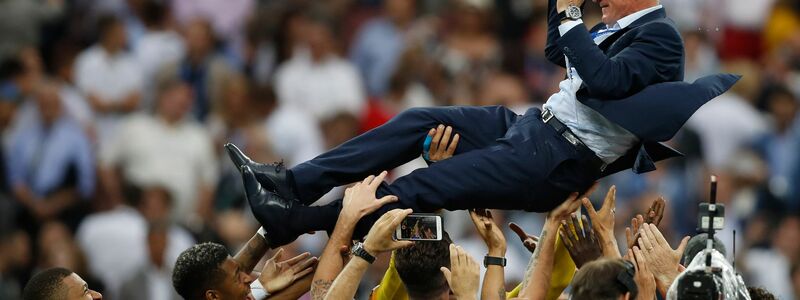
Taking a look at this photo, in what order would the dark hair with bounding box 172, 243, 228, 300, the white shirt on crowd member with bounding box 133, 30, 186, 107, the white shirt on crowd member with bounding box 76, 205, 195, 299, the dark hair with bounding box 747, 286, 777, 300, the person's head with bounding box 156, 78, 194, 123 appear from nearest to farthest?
the dark hair with bounding box 747, 286, 777, 300 → the dark hair with bounding box 172, 243, 228, 300 → the white shirt on crowd member with bounding box 76, 205, 195, 299 → the person's head with bounding box 156, 78, 194, 123 → the white shirt on crowd member with bounding box 133, 30, 186, 107

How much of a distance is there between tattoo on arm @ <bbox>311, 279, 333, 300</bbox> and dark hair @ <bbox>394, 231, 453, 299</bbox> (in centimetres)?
33

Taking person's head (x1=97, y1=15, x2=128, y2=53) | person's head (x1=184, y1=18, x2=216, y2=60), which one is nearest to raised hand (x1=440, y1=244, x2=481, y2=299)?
person's head (x1=97, y1=15, x2=128, y2=53)

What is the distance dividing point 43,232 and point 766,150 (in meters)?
5.81

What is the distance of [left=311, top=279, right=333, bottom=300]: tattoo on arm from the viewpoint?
7.71 m

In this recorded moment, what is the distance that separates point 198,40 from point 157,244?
2325 millimetres

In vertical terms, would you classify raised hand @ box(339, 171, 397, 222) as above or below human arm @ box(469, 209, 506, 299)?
above

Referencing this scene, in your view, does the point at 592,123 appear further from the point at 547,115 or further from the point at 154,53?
the point at 154,53

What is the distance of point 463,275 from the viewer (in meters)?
7.16

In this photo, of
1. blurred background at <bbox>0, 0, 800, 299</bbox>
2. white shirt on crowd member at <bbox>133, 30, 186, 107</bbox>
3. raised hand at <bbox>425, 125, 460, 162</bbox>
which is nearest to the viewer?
raised hand at <bbox>425, 125, 460, 162</bbox>

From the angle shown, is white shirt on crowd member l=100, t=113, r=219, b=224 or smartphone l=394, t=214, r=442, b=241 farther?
white shirt on crowd member l=100, t=113, r=219, b=224

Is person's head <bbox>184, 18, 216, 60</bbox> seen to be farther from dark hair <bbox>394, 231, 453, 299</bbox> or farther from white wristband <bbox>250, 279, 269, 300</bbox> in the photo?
dark hair <bbox>394, 231, 453, 299</bbox>

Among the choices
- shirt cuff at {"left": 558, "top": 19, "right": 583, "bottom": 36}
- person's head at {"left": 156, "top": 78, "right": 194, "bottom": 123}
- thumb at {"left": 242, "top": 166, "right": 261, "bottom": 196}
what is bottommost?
person's head at {"left": 156, "top": 78, "right": 194, "bottom": 123}

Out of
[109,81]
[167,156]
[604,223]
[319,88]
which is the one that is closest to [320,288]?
[604,223]

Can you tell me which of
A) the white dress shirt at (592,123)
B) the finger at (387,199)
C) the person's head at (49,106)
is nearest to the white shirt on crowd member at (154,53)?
the person's head at (49,106)
